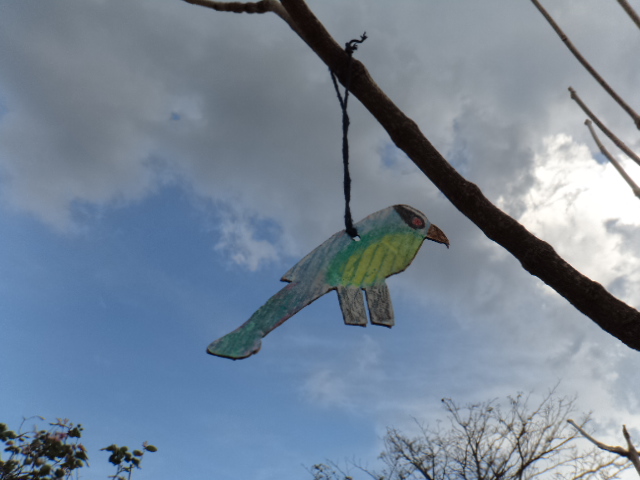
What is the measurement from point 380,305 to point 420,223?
0.91 feet

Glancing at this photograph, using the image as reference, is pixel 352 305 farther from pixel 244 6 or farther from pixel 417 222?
pixel 244 6

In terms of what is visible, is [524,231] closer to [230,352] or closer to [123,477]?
[230,352]

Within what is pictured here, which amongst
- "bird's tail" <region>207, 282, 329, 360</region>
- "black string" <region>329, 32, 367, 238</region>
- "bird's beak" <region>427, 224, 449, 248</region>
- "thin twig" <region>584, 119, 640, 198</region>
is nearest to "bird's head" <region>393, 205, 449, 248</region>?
"bird's beak" <region>427, 224, 449, 248</region>

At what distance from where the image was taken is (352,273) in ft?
4.45

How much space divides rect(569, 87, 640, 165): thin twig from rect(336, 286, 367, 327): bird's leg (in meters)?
0.71

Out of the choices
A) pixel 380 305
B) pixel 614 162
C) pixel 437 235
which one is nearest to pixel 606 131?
pixel 614 162

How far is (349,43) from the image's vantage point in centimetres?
152

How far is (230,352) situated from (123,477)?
2.89 metres

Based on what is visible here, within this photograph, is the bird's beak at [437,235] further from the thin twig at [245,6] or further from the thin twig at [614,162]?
the thin twig at [245,6]

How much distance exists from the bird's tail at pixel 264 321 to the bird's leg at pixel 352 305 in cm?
4

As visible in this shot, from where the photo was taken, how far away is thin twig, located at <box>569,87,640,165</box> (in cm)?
135

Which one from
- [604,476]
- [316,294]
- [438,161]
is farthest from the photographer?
[604,476]

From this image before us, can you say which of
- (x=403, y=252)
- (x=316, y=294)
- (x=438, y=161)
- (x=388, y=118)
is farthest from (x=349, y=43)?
(x=316, y=294)

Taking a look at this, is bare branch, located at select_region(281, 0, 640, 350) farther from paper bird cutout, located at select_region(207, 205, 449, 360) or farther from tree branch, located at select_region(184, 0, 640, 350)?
paper bird cutout, located at select_region(207, 205, 449, 360)
